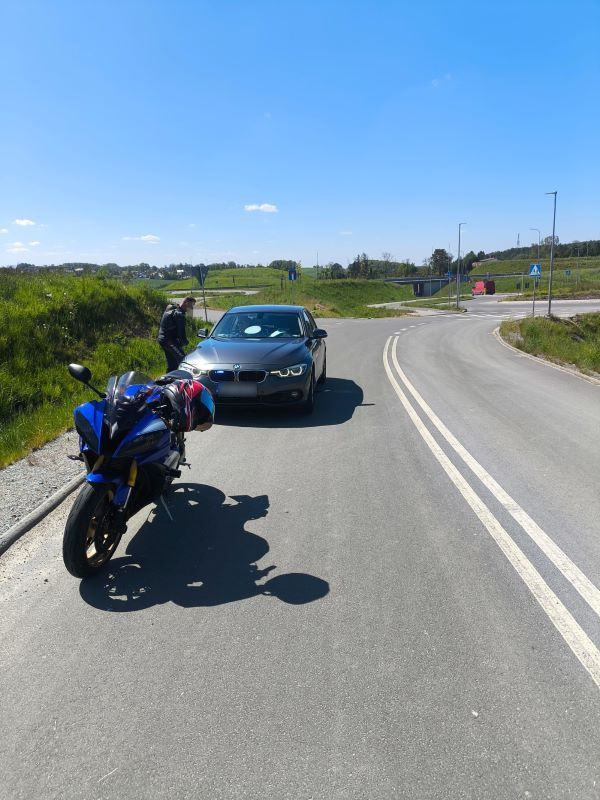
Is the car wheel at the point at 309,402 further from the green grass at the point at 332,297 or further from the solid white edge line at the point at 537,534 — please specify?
the green grass at the point at 332,297

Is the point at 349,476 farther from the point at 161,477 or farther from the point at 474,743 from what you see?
the point at 474,743

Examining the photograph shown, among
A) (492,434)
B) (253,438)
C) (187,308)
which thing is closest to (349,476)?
(253,438)

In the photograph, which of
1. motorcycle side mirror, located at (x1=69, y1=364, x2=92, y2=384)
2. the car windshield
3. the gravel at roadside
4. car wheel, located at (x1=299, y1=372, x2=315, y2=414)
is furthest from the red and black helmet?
the car windshield

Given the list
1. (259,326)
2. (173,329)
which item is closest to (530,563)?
(259,326)

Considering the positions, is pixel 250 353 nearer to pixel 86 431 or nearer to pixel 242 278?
pixel 86 431

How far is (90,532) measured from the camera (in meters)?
3.75

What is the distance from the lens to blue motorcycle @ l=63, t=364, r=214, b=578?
12.0ft

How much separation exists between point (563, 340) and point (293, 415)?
18882mm

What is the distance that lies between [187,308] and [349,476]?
18.3ft

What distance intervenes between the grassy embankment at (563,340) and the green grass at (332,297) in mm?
18380

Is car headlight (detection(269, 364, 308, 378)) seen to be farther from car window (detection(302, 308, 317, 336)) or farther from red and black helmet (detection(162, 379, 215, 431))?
red and black helmet (detection(162, 379, 215, 431))

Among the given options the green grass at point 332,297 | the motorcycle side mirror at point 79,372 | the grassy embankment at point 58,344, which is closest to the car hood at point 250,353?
the grassy embankment at point 58,344

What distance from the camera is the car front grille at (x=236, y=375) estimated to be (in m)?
7.93

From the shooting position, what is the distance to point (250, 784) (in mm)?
2180
